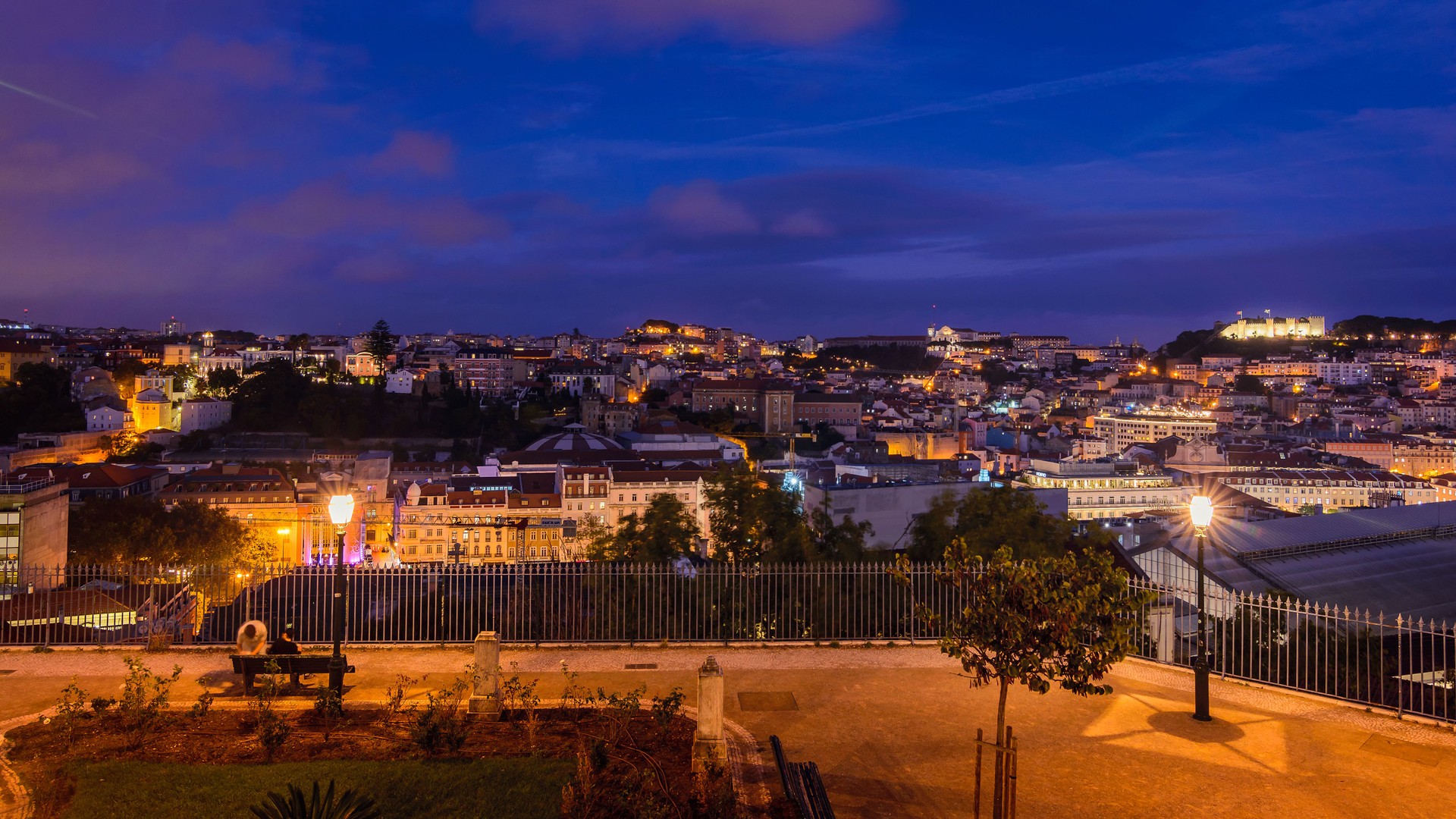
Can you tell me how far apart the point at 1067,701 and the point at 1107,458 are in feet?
221

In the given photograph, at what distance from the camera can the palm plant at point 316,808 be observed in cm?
518

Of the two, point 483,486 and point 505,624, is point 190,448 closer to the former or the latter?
point 483,486

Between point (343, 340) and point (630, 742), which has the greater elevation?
point (343, 340)

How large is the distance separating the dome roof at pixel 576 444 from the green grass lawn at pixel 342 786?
48.1 metres

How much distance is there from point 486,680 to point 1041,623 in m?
4.49

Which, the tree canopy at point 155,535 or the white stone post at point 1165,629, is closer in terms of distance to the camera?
the white stone post at point 1165,629

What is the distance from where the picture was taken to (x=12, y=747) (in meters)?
6.83

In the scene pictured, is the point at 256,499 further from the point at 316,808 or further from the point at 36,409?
the point at 316,808

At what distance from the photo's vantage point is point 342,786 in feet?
20.2

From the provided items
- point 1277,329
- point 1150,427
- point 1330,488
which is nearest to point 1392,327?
point 1277,329

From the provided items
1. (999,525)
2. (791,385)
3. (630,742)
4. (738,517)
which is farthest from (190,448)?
(630,742)

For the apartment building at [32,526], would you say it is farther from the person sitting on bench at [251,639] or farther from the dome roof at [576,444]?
the dome roof at [576,444]

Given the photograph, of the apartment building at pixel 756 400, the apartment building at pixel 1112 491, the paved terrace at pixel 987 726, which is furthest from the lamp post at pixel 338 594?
the apartment building at pixel 756 400

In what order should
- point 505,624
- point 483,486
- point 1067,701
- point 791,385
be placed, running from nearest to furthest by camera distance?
point 1067,701
point 505,624
point 483,486
point 791,385
